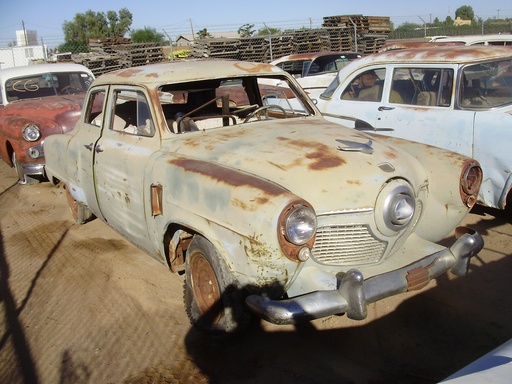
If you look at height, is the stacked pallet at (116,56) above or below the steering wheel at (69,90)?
above

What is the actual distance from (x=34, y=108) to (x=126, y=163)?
172 inches

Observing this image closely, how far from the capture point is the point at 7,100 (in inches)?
338

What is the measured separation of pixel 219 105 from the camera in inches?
191

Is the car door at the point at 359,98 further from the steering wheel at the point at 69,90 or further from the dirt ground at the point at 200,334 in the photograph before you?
the steering wheel at the point at 69,90

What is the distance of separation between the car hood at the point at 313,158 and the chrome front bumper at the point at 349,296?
44cm

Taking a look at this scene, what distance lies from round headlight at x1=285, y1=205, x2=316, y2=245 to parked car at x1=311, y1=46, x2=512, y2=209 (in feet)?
8.35

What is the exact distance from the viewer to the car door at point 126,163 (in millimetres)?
3830

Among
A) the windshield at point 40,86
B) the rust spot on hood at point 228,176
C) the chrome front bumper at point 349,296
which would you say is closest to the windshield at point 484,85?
the chrome front bumper at point 349,296

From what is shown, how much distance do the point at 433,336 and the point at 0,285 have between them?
3.48m

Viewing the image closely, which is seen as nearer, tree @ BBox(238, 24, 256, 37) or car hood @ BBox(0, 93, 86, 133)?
car hood @ BBox(0, 93, 86, 133)

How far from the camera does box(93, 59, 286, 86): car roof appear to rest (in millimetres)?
4090

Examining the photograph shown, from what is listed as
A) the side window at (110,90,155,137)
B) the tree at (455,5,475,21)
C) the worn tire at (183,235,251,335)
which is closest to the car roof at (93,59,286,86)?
the side window at (110,90,155,137)

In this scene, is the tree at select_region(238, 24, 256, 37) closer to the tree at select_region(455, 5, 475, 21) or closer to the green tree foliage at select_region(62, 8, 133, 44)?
the green tree foliage at select_region(62, 8, 133, 44)

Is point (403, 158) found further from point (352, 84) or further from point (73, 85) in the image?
point (73, 85)
